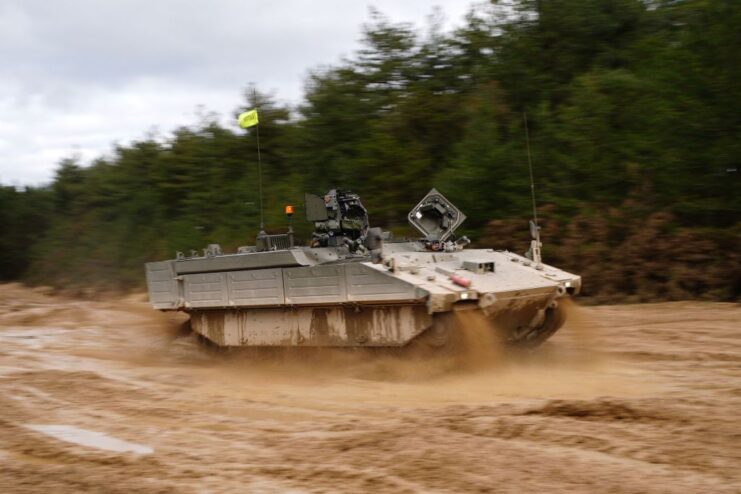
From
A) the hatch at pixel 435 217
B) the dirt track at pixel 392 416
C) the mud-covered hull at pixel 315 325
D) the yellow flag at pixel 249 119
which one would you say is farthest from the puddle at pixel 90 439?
the hatch at pixel 435 217

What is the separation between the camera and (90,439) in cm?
621

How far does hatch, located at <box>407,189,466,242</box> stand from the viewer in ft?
33.1

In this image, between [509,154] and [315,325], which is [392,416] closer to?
[315,325]

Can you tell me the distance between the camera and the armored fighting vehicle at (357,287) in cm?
845

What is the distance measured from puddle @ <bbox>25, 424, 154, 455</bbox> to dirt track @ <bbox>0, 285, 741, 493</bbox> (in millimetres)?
48

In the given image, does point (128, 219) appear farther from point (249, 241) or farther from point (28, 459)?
point (28, 459)

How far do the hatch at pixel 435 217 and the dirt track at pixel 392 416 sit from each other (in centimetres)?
181

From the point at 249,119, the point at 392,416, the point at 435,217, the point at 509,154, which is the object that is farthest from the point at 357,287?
the point at 509,154

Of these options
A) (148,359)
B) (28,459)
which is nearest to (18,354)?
(148,359)

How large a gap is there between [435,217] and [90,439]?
5.34 metres

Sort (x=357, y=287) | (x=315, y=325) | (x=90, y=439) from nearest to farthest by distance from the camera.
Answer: (x=90, y=439) < (x=357, y=287) < (x=315, y=325)

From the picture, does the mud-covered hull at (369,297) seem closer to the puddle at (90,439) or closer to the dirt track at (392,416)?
the dirt track at (392,416)

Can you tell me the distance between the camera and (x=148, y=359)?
11.1m

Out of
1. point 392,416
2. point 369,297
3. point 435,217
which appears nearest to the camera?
point 392,416
